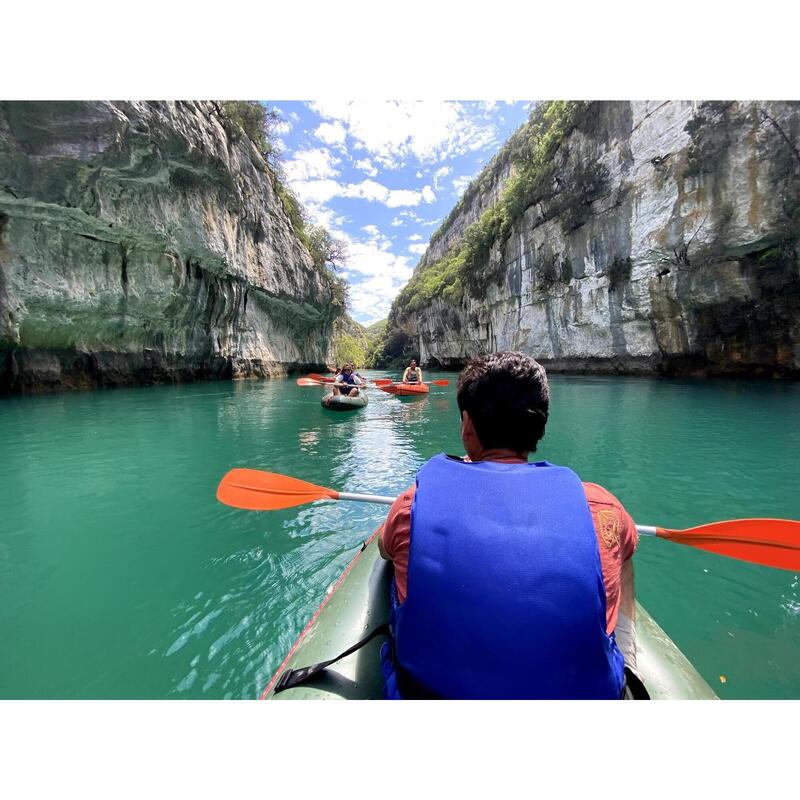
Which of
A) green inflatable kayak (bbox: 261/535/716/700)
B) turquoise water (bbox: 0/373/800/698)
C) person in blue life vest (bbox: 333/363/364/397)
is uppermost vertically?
person in blue life vest (bbox: 333/363/364/397)

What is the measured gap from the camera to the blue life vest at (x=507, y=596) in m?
0.90

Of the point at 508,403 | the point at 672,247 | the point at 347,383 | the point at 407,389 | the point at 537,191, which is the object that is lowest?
the point at 407,389

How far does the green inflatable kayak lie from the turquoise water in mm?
509

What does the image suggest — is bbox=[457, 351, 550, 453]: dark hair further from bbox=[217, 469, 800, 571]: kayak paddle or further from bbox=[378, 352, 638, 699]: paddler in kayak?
bbox=[217, 469, 800, 571]: kayak paddle

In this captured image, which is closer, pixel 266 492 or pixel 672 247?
pixel 266 492

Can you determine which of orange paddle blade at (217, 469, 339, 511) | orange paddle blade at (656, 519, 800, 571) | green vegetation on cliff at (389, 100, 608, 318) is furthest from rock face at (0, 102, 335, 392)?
orange paddle blade at (656, 519, 800, 571)

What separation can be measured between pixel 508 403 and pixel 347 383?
31.9 ft

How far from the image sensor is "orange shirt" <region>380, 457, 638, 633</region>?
41.3 inches

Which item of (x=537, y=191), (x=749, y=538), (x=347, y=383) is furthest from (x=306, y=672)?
(x=537, y=191)

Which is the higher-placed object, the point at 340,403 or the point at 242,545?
the point at 340,403

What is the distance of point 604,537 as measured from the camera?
1061mm

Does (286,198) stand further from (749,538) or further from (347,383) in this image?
(749,538)

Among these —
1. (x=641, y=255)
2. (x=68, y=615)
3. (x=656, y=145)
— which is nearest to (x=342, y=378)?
(x=68, y=615)

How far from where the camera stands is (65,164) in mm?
10656
